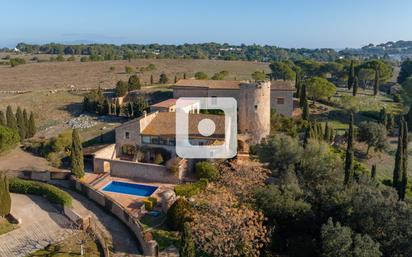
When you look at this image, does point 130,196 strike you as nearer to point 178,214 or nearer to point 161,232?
point 161,232

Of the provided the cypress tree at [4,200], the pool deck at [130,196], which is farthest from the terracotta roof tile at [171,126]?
the cypress tree at [4,200]

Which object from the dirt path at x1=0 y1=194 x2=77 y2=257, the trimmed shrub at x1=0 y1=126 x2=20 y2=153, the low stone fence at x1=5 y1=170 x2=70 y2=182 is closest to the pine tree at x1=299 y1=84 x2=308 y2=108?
the low stone fence at x1=5 y1=170 x2=70 y2=182

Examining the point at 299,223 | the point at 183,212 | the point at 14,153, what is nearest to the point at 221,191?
the point at 183,212

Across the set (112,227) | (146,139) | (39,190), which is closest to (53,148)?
(39,190)

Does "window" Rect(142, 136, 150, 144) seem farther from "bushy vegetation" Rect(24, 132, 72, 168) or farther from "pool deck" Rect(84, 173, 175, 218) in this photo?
"bushy vegetation" Rect(24, 132, 72, 168)

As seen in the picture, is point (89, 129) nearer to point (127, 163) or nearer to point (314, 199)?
point (127, 163)

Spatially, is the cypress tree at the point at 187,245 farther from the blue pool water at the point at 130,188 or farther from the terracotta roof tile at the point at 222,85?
the terracotta roof tile at the point at 222,85

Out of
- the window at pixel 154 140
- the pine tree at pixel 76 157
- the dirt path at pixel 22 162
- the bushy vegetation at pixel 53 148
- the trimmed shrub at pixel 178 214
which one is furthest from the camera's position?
the bushy vegetation at pixel 53 148
